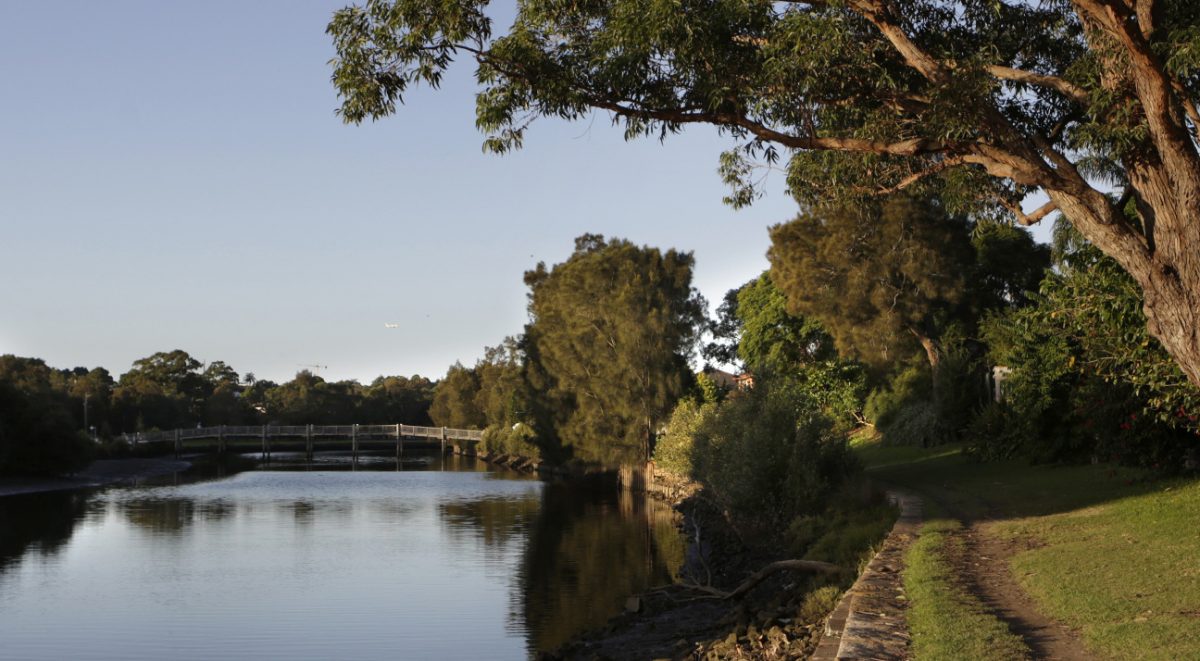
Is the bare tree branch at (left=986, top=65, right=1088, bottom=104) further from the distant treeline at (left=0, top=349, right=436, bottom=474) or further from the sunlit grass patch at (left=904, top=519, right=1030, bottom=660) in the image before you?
the distant treeline at (left=0, top=349, right=436, bottom=474)

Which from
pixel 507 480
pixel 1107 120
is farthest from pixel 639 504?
pixel 1107 120

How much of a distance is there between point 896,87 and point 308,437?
326 feet

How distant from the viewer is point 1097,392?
64.8 ft

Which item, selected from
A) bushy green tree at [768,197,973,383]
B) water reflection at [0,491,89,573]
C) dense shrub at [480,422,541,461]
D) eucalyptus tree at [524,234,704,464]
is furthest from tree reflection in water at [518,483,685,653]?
dense shrub at [480,422,541,461]

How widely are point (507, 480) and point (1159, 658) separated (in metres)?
57.2

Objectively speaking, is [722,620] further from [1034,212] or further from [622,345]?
[622,345]

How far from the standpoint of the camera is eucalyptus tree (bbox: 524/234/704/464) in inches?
1982

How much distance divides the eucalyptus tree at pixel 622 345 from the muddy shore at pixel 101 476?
83.8 ft

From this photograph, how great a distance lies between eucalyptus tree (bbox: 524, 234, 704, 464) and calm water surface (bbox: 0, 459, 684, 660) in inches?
137

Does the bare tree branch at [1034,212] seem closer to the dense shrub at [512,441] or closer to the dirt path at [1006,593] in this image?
the dirt path at [1006,593]

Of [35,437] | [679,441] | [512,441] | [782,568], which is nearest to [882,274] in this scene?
[679,441]

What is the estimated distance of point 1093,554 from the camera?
13.2 m

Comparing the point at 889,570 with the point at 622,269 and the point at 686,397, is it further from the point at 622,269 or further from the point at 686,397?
the point at 622,269

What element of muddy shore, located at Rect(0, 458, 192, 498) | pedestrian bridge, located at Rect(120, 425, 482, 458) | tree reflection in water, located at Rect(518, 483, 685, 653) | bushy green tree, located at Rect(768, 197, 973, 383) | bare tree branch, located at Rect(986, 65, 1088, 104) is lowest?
tree reflection in water, located at Rect(518, 483, 685, 653)
